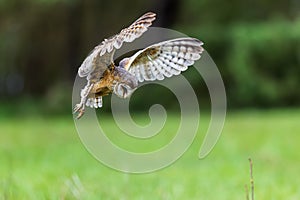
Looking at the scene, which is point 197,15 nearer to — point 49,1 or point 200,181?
point 49,1

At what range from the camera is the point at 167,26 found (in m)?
14.7

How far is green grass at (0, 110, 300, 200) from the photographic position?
120 inches

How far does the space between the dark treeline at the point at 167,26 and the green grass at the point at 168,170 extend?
3.86m

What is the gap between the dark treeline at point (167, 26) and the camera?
12383 millimetres

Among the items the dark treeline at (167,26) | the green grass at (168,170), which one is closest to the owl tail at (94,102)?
the green grass at (168,170)

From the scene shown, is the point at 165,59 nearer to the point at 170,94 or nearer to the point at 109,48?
the point at 109,48

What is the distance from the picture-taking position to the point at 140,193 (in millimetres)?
3146

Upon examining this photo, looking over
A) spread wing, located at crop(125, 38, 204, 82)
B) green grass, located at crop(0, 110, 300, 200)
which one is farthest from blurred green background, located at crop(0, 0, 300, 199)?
spread wing, located at crop(125, 38, 204, 82)

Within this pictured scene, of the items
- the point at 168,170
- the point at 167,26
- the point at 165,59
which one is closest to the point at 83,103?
the point at 165,59

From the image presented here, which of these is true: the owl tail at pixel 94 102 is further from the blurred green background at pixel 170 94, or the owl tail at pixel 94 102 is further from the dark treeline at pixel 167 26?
the dark treeline at pixel 167 26

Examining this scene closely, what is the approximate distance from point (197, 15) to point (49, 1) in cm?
423

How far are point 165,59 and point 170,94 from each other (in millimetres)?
11569

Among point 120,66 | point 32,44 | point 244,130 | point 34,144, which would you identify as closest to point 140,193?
point 120,66

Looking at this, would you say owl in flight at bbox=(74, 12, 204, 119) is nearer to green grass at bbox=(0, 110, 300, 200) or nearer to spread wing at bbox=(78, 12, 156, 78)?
spread wing at bbox=(78, 12, 156, 78)
